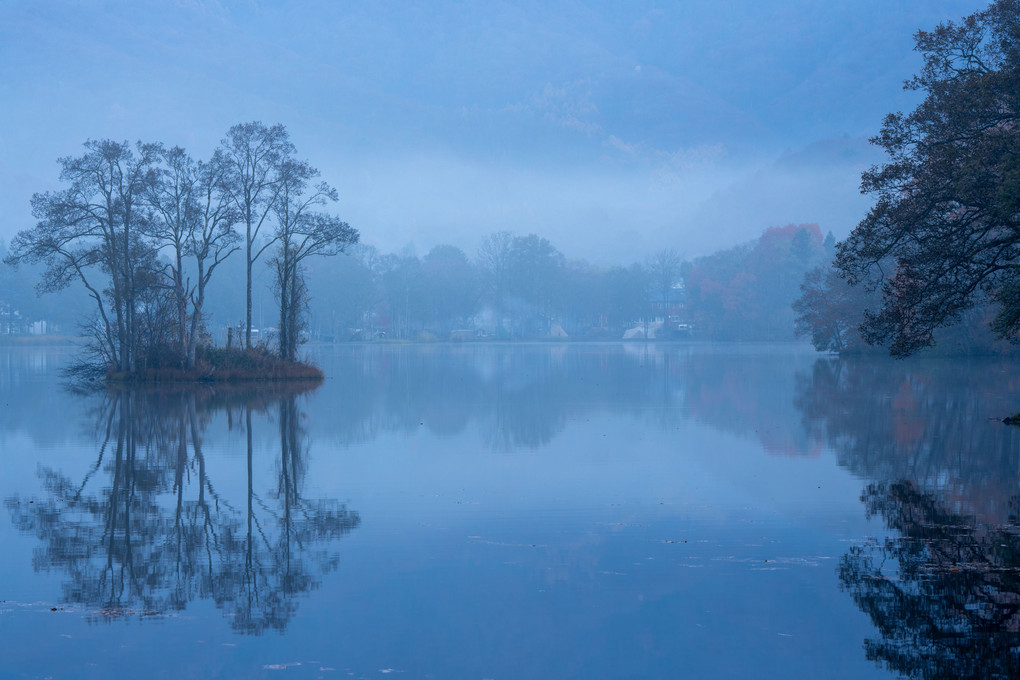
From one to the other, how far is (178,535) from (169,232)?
31857 millimetres

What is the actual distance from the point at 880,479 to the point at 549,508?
5661mm

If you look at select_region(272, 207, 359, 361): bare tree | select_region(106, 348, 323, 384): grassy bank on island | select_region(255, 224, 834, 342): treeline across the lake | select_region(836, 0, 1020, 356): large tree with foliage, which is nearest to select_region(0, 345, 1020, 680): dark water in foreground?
select_region(836, 0, 1020, 356): large tree with foliage

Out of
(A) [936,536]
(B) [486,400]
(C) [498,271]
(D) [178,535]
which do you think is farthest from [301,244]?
(C) [498,271]

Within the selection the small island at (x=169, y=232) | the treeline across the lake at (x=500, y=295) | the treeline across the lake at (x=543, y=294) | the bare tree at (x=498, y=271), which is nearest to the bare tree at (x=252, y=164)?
the small island at (x=169, y=232)

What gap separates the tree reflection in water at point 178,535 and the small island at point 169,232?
2108 centimetres

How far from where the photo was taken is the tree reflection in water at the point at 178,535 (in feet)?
29.3

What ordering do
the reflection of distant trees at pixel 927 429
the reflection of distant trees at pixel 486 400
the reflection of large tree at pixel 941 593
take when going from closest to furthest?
the reflection of large tree at pixel 941 593 < the reflection of distant trees at pixel 927 429 < the reflection of distant trees at pixel 486 400

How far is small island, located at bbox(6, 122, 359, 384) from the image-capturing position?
3809 cm

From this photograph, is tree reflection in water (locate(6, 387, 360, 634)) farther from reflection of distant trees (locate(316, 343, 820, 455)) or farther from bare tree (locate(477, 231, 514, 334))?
bare tree (locate(477, 231, 514, 334))

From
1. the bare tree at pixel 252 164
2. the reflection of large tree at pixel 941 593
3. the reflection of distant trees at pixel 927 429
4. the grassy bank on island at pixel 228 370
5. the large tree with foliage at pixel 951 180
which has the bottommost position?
the reflection of large tree at pixel 941 593

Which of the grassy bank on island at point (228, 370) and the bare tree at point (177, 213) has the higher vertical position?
the bare tree at point (177, 213)

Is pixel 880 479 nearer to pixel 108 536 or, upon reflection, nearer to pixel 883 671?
pixel 883 671

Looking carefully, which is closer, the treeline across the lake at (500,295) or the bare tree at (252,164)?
the bare tree at (252,164)

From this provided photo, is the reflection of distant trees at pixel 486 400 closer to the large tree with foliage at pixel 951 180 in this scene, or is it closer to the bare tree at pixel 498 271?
the large tree with foliage at pixel 951 180
